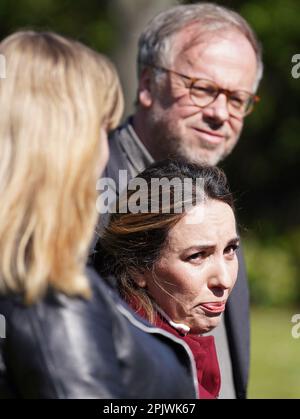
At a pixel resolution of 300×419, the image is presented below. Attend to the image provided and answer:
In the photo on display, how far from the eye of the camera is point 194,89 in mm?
3979

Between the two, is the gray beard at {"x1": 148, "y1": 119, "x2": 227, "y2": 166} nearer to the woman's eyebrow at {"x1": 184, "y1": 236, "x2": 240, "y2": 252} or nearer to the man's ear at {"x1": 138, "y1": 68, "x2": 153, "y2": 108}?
the man's ear at {"x1": 138, "y1": 68, "x2": 153, "y2": 108}

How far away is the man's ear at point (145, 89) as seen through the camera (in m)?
4.11

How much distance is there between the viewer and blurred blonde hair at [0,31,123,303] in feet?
6.64

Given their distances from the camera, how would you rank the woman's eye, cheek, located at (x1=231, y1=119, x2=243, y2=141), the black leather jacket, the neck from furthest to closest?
cheek, located at (x1=231, y1=119, x2=243, y2=141) → the neck → the woman's eye → the black leather jacket

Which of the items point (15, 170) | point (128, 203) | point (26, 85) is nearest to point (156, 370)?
point (15, 170)

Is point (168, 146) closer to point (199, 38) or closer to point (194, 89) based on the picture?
point (194, 89)

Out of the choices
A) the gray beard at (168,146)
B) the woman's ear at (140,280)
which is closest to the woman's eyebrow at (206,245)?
the woman's ear at (140,280)

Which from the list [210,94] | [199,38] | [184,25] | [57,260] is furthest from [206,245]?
[184,25]

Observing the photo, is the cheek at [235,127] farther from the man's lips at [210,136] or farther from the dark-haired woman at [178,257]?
the dark-haired woman at [178,257]

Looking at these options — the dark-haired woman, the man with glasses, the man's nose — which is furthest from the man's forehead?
the dark-haired woman

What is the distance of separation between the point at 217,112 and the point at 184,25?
1.53 feet

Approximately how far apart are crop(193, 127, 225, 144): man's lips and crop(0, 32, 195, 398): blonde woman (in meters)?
1.74

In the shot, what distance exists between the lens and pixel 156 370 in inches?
82.3

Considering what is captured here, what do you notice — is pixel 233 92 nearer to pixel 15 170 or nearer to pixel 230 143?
pixel 230 143
